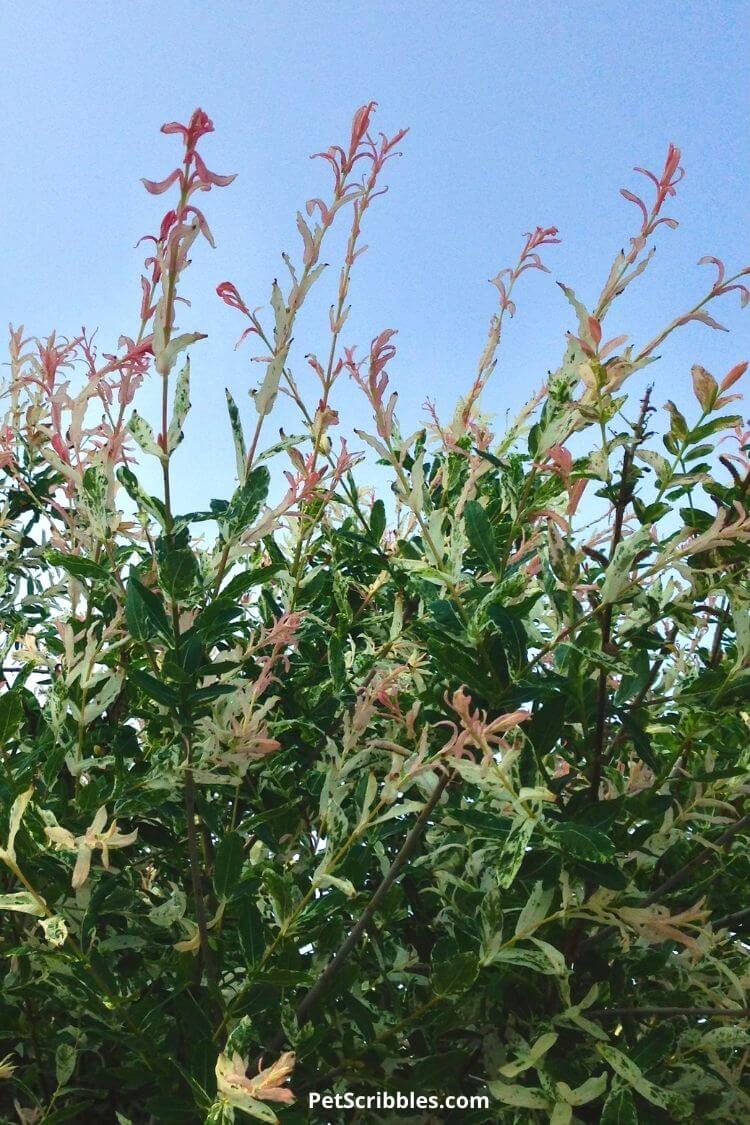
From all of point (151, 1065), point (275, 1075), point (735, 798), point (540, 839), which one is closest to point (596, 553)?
point (540, 839)

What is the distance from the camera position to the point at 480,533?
5.61 ft

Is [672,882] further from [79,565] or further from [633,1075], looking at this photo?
[79,565]

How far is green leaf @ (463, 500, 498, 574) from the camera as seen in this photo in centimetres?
170

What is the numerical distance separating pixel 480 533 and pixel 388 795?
0.46 meters

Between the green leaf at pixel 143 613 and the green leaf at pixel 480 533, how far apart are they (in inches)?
20.6

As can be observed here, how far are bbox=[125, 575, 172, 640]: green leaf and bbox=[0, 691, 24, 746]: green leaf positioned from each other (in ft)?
1.43

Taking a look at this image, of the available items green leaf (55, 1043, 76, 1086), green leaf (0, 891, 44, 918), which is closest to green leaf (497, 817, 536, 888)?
green leaf (0, 891, 44, 918)

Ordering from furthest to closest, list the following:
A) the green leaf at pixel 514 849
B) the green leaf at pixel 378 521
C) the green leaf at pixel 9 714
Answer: the green leaf at pixel 378 521 → the green leaf at pixel 9 714 → the green leaf at pixel 514 849

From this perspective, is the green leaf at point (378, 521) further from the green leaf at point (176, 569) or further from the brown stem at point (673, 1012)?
the brown stem at point (673, 1012)

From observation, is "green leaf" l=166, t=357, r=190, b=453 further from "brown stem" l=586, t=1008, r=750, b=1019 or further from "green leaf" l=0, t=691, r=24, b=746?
"brown stem" l=586, t=1008, r=750, b=1019

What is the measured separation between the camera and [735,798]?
2061 millimetres

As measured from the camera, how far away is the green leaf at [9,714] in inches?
76.6

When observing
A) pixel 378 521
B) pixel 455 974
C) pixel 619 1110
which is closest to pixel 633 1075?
pixel 619 1110

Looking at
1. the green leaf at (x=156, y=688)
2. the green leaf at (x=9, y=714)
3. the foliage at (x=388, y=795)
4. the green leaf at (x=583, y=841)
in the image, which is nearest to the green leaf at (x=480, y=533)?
the foliage at (x=388, y=795)
